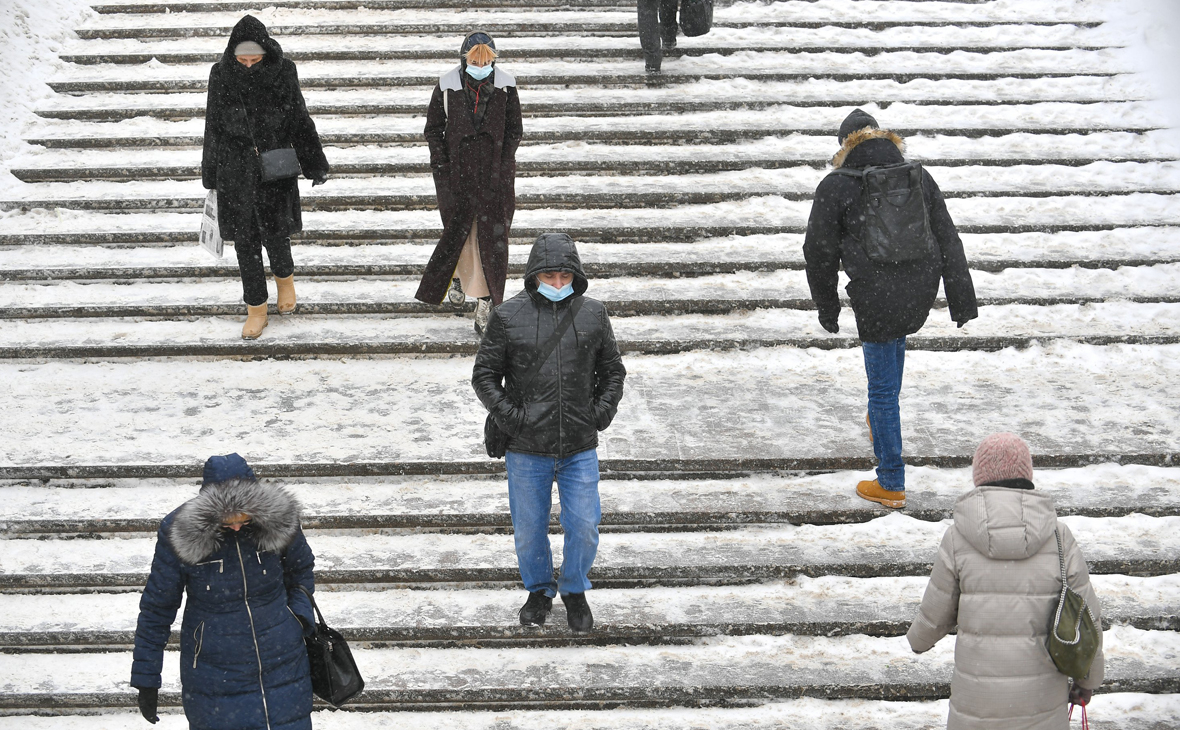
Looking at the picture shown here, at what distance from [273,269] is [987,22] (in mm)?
7109

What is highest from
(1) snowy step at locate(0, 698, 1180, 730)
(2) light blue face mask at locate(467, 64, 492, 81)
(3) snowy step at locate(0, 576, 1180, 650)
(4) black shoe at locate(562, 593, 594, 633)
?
(2) light blue face mask at locate(467, 64, 492, 81)

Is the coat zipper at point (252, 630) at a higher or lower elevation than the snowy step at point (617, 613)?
higher

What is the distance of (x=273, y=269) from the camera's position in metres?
6.68

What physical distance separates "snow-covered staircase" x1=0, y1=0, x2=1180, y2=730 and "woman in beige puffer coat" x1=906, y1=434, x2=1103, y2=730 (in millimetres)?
1179

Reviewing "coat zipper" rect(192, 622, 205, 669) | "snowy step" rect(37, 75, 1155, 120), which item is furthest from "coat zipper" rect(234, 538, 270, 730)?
"snowy step" rect(37, 75, 1155, 120)

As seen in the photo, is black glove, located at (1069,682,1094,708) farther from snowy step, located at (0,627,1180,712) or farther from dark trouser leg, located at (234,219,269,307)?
dark trouser leg, located at (234,219,269,307)

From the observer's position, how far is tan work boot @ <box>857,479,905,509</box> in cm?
520

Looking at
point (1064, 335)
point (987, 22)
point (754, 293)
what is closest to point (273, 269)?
point (754, 293)

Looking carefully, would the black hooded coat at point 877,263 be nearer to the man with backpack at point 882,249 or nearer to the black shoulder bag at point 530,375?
the man with backpack at point 882,249

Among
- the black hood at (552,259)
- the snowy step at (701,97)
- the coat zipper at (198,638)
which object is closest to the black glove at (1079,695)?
the black hood at (552,259)

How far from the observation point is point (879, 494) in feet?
17.2

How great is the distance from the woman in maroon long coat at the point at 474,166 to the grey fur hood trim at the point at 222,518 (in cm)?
325

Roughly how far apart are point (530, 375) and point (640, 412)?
1895 millimetres

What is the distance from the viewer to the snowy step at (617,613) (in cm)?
467
